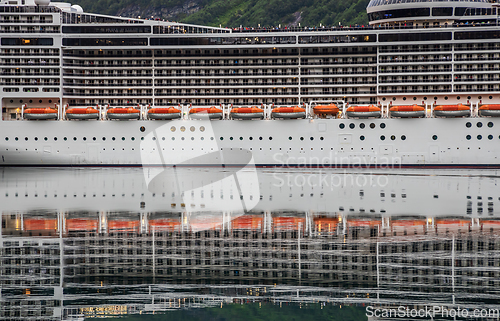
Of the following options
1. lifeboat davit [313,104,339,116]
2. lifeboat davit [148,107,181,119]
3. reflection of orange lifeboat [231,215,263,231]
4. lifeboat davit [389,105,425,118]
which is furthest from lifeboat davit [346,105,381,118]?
reflection of orange lifeboat [231,215,263,231]

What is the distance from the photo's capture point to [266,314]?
1086 cm

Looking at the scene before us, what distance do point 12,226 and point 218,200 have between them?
8748mm

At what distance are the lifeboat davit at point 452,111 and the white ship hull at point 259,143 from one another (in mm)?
516

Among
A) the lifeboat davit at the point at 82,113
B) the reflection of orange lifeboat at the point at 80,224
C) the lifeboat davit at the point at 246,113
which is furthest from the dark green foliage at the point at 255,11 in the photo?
the reflection of orange lifeboat at the point at 80,224

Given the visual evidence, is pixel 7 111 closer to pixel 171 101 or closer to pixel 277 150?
pixel 171 101

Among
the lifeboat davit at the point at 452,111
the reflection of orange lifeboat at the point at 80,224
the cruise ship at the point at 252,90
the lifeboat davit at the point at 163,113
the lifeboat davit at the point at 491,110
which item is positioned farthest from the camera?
the lifeboat davit at the point at 163,113

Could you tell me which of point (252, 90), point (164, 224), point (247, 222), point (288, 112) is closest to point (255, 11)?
point (252, 90)

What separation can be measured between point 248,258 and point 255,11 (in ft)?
496

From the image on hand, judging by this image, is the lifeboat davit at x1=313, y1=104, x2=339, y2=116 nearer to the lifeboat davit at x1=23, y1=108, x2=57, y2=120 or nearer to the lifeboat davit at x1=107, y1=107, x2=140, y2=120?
the lifeboat davit at x1=107, y1=107, x2=140, y2=120

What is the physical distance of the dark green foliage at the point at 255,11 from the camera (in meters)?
148

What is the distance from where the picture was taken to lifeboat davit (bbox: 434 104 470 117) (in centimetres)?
4862

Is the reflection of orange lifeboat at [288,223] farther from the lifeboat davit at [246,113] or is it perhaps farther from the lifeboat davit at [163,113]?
the lifeboat davit at [163,113]

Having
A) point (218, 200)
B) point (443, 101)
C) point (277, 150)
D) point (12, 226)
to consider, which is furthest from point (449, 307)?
point (443, 101)

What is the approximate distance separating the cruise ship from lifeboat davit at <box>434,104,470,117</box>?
0.39ft
